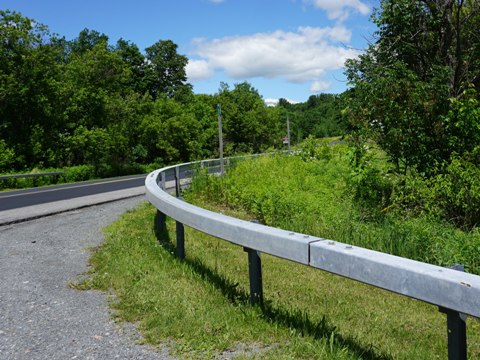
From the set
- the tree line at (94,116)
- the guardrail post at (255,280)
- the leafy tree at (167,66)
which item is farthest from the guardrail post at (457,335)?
the leafy tree at (167,66)

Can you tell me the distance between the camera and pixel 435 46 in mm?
14500

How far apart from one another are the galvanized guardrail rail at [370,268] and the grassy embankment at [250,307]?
491mm

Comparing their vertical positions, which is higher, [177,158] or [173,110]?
[173,110]

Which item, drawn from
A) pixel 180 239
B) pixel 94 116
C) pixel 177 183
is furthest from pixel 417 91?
pixel 94 116

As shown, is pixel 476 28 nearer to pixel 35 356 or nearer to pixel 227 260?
pixel 227 260

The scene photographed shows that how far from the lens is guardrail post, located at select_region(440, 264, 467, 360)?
2541 millimetres

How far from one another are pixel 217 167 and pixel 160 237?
8651mm

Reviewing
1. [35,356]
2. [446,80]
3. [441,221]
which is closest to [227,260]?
[35,356]

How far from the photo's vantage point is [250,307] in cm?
397

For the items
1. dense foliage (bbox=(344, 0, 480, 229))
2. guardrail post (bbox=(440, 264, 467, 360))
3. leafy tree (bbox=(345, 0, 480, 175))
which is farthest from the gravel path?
leafy tree (bbox=(345, 0, 480, 175))

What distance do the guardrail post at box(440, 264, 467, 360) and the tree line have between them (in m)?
30.4

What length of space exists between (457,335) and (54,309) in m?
3.35

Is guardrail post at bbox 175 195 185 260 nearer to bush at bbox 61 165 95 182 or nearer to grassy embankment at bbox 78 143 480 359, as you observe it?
grassy embankment at bbox 78 143 480 359

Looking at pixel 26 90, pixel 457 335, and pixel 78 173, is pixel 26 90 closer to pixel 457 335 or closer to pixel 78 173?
pixel 78 173
